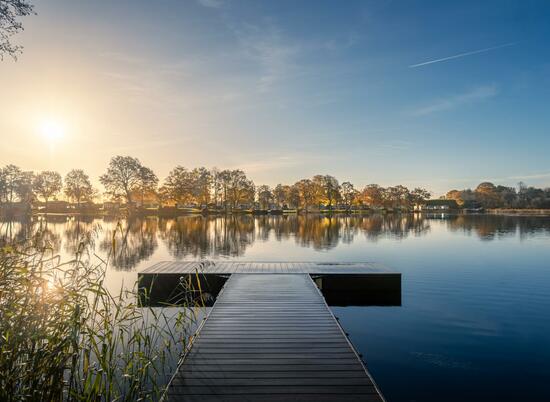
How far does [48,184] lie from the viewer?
305ft

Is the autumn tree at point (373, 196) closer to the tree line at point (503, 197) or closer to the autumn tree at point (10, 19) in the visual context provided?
the tree line at point (503, 197)

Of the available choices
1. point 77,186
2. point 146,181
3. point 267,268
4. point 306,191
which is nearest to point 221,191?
point 146,181

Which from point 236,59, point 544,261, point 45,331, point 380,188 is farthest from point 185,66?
point 380,188

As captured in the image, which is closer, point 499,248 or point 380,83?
point 499,248

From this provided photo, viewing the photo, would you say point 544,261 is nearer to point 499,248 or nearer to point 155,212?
point 499,248

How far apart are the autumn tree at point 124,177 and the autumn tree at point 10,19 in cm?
7502

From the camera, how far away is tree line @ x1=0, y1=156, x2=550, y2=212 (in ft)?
267

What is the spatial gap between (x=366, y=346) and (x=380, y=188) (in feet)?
430

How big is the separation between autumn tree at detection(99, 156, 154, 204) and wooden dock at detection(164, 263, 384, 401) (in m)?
78.0

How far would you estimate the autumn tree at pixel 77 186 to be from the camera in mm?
93438

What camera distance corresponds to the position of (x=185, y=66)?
82.2 feet

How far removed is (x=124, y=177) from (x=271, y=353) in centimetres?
8353

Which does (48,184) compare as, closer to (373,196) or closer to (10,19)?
(10,19)

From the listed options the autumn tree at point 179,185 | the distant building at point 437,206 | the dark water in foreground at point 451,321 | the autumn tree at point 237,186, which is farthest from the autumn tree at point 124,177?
the distant building at point 437,206
